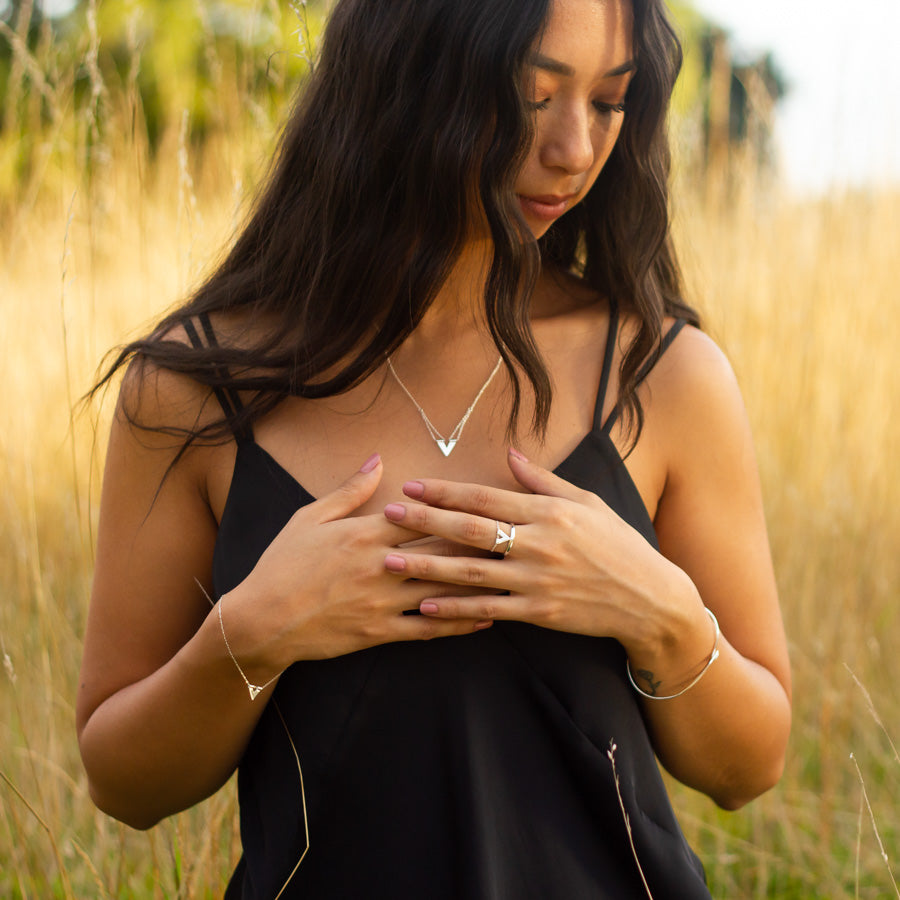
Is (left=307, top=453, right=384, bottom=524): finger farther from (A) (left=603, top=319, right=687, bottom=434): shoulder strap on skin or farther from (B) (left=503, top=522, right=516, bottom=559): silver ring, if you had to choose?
(A) (left=603, top=319, right=687, bottom=434): shoulder strap on skin

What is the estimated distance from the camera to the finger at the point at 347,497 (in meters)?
1.04

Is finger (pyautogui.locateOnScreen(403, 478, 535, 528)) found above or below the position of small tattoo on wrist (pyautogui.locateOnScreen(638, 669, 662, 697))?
above

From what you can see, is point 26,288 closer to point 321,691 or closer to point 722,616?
point 321,691

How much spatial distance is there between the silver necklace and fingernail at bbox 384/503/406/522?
179mm

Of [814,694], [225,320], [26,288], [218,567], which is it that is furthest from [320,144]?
[814,694]

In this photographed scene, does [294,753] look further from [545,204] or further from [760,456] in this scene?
[760,456]

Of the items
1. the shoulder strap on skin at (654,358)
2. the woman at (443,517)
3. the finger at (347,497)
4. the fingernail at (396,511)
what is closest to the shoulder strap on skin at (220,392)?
the woman at (443,517)

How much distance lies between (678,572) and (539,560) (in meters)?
0.19

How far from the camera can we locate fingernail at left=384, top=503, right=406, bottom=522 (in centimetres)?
99

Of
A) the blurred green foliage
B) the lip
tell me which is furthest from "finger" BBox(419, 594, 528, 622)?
the blurred green foliage

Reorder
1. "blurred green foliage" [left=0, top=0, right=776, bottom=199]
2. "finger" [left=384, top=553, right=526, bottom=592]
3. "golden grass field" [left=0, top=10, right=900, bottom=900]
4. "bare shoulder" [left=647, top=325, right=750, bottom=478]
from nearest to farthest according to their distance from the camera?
"finger" [left=384, top=553, right=526, bottom=592], "bare shoulder" [left=647, top=325, right=750, bottom=478], "blurred green foliage" [left=0, top=0, right=776, bottom=199], "golden grass field" [left=0, top=10, right=900, bottom=900]

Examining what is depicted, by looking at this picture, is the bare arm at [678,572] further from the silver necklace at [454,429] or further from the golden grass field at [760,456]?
the golden grass field at [760,456]

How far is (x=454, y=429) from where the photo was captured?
3.88ft

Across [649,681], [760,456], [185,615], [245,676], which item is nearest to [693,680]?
[649,681]
